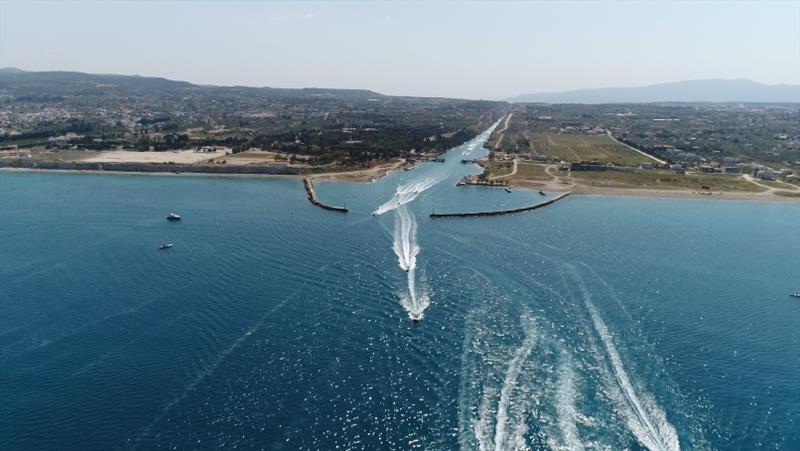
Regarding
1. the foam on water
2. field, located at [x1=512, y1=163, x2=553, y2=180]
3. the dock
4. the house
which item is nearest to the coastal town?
field, located at [x1=512, y1=163, x2=553, y2=180]

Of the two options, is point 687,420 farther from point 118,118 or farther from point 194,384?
point 118,118

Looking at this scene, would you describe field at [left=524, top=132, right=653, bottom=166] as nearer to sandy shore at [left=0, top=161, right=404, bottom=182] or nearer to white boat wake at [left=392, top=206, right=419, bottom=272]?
sandy shore at [left=0, top=161, right=404, bottom=182]

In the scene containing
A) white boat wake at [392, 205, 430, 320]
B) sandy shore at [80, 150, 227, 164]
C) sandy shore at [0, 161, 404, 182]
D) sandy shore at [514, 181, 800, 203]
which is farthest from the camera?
sandy shore at [80, 150, 227, 164]

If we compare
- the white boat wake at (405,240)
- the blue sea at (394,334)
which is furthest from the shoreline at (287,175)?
the blue sea at (394,334)

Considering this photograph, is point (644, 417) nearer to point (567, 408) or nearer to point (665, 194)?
point (567, 408)

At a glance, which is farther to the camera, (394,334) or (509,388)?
(394,334)

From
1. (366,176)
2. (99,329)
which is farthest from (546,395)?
(366,176)

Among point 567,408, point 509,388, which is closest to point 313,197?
point 509,388
